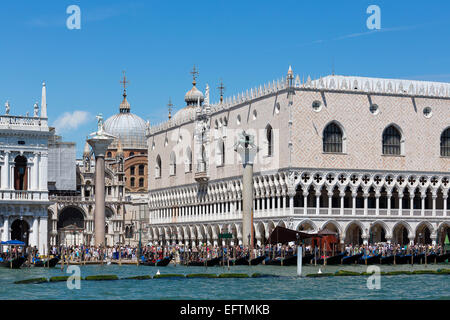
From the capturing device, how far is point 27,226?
61469mm

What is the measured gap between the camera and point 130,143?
4889 inches

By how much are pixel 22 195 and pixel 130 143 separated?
208 ft

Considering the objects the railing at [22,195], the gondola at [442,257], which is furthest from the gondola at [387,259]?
the railing at [22,195]

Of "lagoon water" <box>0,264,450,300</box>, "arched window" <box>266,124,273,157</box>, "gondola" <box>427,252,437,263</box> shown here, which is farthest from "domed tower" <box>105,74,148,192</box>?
"lagoon water" <box>0,264,450,300</box>

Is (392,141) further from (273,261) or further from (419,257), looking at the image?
(273,261)

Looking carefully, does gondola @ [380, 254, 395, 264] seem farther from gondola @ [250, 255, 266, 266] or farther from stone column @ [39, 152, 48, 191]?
stone column @ [39, 152, 48, 191]

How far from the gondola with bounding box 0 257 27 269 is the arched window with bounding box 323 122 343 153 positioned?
23.1 metres

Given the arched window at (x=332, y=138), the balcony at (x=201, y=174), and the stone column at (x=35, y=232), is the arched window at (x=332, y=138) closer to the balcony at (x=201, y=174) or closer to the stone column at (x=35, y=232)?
the balcony at (x=201, y=174)

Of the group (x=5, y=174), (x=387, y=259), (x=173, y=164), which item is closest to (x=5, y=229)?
(x=5, y=174)

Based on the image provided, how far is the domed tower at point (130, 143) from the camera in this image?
392ft

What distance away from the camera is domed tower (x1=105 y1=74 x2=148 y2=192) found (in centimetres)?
11962

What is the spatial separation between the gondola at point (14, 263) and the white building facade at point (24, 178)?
4.10 m
